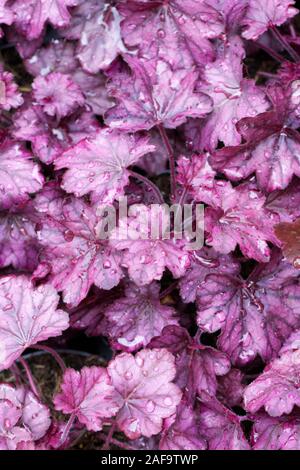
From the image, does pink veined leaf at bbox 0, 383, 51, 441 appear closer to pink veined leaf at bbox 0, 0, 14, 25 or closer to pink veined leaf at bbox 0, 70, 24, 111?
pink veined leaf at bbox 0, 70, 24, 111

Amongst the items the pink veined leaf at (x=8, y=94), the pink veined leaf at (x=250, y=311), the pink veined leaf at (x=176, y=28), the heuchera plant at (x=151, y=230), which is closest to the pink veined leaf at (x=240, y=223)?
the heuchera plant at (x=151, y=230)

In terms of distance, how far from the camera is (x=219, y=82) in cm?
164

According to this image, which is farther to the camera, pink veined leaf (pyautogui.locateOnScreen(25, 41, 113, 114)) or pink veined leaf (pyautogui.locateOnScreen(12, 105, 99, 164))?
pink veined leaf (pyautogui.locateOnScreen(25, 41, 113, 114))

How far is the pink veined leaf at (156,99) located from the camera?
1562 millimetres

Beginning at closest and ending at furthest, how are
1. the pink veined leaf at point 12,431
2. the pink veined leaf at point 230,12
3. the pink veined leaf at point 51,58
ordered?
the pink veined leaf at point 12,431
the pink veined leaf at point 230,12
the pink veined leaf at point 51,58

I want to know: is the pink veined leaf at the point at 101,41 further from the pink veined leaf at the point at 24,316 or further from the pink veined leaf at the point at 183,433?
the pink veined leaf at the point at 183,433

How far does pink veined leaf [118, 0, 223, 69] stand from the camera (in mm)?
1664

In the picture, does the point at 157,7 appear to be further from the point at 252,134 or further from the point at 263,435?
the point at 263,435

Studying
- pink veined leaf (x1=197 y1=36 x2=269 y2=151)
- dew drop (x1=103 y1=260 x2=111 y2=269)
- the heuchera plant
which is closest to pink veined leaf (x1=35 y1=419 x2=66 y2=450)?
the heuchera plant

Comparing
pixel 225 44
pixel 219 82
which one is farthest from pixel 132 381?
pixel 225 44

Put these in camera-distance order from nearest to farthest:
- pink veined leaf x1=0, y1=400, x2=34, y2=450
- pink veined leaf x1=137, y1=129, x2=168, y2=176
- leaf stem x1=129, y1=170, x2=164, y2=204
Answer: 1. pink veined leaf x1=0, y1=400, x2=34, y2=450
2. leaf stem x1=129, y1=170, x2=164, y2=204
3. pink veined leaf x1=137, y1=129, x2=168, y2=176

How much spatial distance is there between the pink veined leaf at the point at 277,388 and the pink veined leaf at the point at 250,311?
0.12 meters

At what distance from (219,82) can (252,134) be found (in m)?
0.23

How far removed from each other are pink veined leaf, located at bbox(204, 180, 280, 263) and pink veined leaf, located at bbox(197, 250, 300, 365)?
0.11 m
